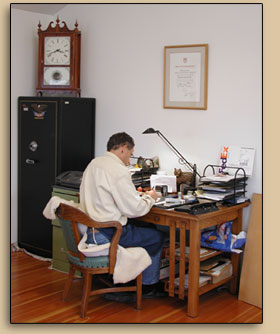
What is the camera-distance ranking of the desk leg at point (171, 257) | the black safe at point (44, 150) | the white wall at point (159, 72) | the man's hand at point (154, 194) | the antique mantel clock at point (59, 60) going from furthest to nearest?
the antique mantel clock at point (59, 60)
the black safe at point (44, 150)
the white wall at point (159, 72)
the man's hand at point (154, 194)
the desk leg at point (171, 257)

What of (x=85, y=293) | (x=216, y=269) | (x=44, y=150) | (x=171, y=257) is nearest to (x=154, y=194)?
(x=171, y=257)

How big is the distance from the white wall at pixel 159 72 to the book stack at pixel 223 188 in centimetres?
14

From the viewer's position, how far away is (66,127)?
4.75m

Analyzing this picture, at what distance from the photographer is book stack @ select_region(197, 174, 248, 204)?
3.92 meters

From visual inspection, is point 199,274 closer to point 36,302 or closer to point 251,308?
point 251,308

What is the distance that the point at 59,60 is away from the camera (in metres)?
4.95

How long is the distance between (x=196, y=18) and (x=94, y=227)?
6.24ft

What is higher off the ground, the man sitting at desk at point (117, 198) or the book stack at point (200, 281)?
the man sitting at desk at point (117, 198)

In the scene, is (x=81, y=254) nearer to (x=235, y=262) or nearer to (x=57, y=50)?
(x=235, y=262)

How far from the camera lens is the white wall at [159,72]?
4.05 m

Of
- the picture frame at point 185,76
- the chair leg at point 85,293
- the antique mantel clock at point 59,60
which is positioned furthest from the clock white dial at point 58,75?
the chair leg at point 85,293

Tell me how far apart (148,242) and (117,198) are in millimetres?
472

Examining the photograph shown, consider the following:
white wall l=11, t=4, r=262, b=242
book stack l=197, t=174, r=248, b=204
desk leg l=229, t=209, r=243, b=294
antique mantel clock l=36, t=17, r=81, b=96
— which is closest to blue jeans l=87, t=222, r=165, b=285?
book stack l=197, t=174, r=248, b=204

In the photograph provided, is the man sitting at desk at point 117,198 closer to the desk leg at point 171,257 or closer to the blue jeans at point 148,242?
the blue jeans at point 148,242
